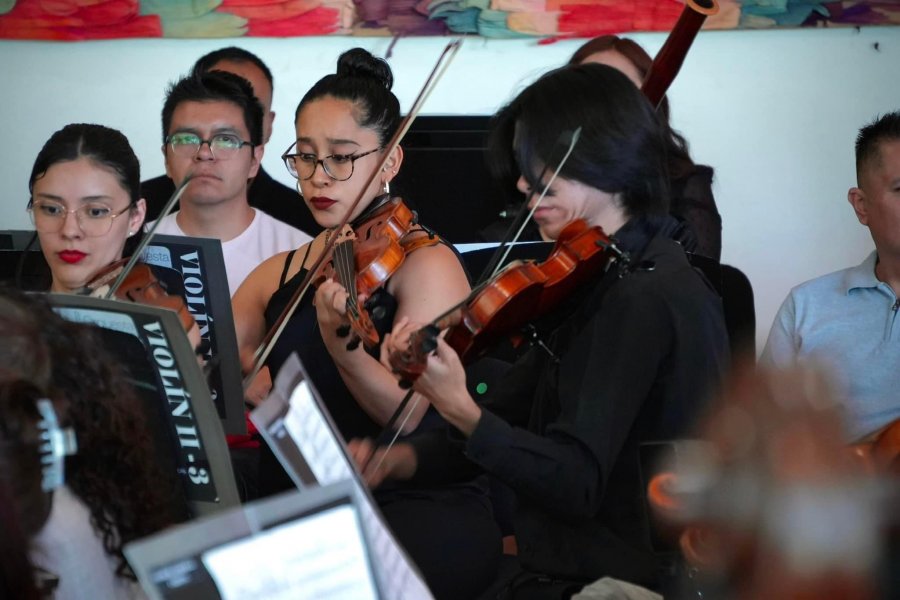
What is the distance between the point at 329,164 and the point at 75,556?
3.43 feet

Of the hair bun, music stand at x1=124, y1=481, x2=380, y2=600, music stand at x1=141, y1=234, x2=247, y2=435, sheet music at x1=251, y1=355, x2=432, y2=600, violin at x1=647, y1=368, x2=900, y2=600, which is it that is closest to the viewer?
violin at x1=647, y1=368, x2=900, y2=600

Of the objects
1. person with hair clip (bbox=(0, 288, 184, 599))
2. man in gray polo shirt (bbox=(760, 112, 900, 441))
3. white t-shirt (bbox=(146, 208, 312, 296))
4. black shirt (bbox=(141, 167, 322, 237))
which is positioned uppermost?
person with hair clip (bbox=(0, 288, 184, 599))

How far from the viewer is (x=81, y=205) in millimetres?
1914

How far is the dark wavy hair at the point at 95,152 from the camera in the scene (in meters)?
1.94

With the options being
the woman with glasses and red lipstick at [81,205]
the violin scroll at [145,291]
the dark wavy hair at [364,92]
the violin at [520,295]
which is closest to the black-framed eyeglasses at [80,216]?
the woman with glasses and red lipstick at [81,205]

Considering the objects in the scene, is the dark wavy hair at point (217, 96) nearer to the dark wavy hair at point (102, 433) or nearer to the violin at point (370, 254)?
the violin at point (370, 254)

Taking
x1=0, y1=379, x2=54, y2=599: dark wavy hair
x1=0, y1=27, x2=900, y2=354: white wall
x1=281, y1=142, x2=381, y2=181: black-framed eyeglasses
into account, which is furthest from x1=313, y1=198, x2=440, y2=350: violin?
x1=0, y1=27, x2=900, y2=354: white wall

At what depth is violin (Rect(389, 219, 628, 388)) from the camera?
1.44 meters

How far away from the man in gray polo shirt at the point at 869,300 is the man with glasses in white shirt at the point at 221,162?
3.27 ft

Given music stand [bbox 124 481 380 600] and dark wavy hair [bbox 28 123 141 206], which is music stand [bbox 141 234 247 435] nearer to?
dark wavy hair [bbox 28 123 141 206]

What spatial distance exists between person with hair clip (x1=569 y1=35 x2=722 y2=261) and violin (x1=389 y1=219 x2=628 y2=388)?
3.22ft

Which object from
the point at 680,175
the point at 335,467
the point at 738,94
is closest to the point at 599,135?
the point at 335,467

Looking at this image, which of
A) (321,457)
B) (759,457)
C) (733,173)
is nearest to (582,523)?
(321,457)

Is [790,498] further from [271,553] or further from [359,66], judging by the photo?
[359,66]
